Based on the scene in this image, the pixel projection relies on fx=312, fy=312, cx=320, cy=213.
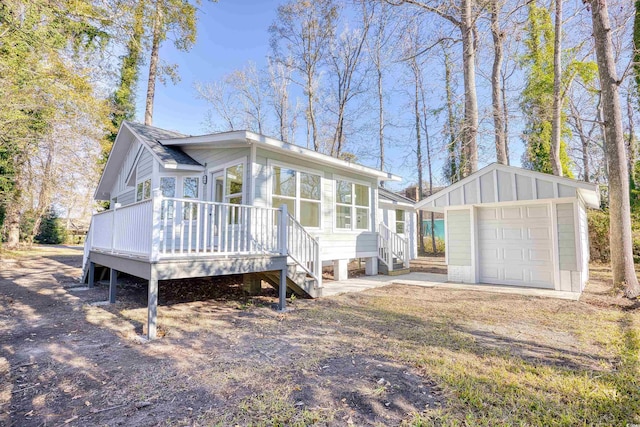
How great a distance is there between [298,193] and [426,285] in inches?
171

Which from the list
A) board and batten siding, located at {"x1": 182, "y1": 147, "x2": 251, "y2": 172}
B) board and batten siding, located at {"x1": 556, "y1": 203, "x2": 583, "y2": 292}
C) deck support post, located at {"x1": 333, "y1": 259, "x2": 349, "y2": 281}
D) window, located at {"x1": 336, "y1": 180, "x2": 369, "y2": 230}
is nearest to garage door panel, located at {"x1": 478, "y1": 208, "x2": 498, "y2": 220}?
board and batten siding, located at {"x1": 556, "y1": 203, "x2": 583, "y2": 292}

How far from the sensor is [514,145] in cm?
1538

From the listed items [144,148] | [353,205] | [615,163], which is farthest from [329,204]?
[615,163]

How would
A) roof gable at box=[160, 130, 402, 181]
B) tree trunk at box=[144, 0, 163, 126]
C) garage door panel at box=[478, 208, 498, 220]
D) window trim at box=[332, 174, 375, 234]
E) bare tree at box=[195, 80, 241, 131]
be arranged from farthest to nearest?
bare tree at box=[195, 80, 241, 131]
tree trunk at box=[144, 0, 163, 126]
window trim at box=[332, 174, 375, 234]
garage door panel at box=[478, 208, 498, 220]
roof gable at box=[160, 130, 402, 181]

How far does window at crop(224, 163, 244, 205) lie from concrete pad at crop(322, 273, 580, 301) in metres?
3.17

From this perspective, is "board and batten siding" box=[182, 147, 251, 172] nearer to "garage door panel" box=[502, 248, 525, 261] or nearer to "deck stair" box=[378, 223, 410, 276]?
"deck stair" box=[378, 223, 410, 276]

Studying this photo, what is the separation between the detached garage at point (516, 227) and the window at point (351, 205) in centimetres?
208

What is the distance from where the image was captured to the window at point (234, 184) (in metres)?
7.56

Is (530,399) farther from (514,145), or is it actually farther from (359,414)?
(514,145)

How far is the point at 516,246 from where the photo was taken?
8.25m

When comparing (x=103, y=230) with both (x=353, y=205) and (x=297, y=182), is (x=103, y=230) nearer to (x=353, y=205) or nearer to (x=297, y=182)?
(x=297, y=182)

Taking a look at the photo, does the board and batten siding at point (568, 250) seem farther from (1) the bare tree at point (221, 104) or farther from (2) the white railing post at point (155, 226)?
(1) the bare tree at point (221, 104)

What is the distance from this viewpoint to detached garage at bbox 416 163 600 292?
7.30 meters

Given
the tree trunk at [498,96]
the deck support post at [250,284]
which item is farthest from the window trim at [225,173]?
the tree trunk at [498,96]
